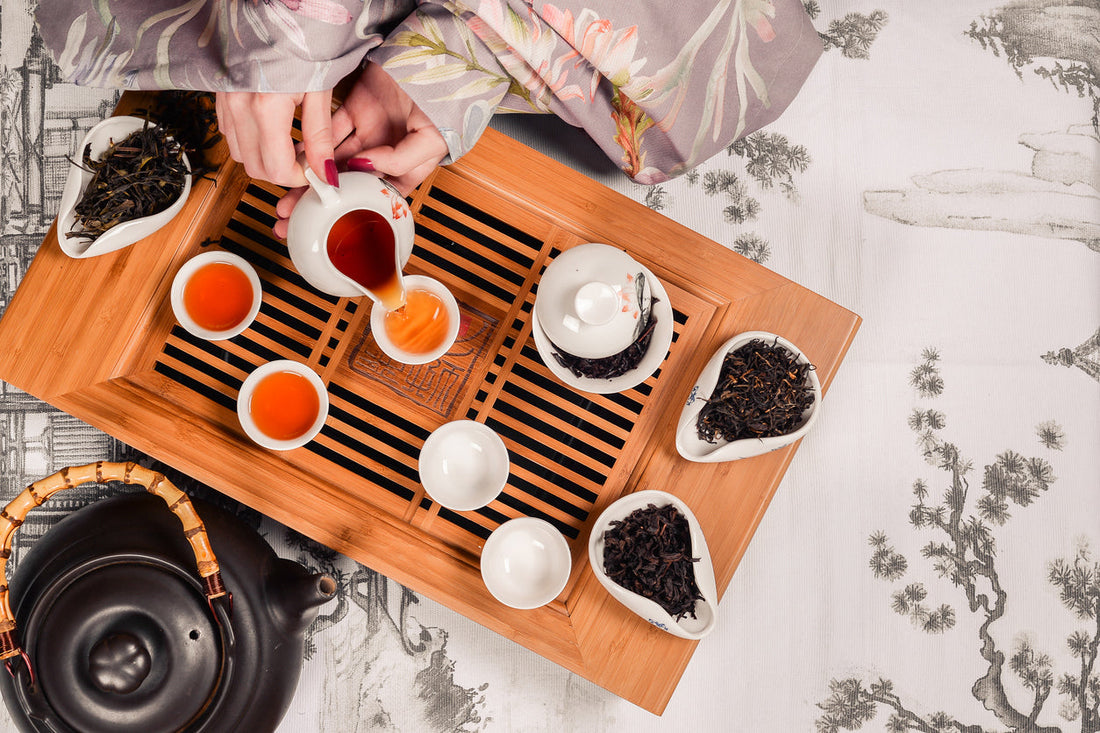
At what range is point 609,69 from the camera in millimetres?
893

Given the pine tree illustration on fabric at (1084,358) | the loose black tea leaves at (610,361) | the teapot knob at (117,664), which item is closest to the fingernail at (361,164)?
the loose black tea leaves at (610,361)

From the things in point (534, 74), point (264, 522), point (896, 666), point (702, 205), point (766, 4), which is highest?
point (766, 4)

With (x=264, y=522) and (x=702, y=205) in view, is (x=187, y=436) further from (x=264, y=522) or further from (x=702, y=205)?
(x=702, y=205)

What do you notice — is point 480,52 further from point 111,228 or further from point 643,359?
point 111,228

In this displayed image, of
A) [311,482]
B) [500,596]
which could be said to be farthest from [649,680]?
[311,482]

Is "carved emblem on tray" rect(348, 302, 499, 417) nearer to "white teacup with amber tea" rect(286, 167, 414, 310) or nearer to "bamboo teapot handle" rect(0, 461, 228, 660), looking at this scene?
"white teacup with amber tea" rect(286, 167, 414, 310)

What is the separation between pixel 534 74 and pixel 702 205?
567 mm

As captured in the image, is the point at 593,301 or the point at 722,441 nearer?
the point at 593,301

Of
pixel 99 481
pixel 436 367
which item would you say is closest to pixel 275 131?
pixel 436 367

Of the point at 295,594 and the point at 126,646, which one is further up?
the point at 295,594

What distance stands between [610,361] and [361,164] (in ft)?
1.49

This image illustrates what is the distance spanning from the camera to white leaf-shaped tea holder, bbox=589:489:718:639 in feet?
3.29

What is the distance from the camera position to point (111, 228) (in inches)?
39.4

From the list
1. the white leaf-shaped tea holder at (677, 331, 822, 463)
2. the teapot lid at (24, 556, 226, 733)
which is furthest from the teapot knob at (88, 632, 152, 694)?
the white leaf-shaped tea holder at (677, 331, 822, 463)
